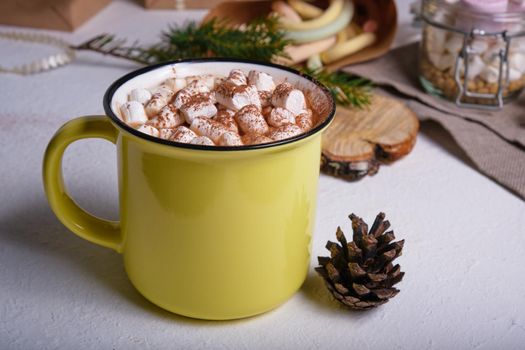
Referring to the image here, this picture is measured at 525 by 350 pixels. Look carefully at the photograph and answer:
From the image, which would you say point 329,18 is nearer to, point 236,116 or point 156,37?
point 156,37

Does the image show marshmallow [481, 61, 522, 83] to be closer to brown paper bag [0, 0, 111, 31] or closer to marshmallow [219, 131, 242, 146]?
marshmallow [219, 131, 242, 146]

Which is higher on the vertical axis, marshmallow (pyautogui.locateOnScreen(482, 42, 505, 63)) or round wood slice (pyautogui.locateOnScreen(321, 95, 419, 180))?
marshmallow (pyautogui.locateOnScreen(482, 42, 505, 63))

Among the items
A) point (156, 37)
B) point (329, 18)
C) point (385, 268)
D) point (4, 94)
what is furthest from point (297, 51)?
point (385, 268)

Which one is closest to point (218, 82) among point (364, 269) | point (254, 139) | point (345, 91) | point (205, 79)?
point (205, 79)

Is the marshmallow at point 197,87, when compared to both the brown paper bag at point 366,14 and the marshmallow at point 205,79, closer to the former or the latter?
the marshmallow at point 205,79

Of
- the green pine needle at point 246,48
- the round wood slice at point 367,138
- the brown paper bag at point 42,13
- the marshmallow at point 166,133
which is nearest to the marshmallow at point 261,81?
the marshmallow at point 166,133

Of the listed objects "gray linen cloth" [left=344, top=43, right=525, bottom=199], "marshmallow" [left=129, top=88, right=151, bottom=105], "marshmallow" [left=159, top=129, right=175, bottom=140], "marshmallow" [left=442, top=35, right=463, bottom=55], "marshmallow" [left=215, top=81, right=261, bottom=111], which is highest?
"marshmallow" [left=215, top=81, right=261, bottom=111]

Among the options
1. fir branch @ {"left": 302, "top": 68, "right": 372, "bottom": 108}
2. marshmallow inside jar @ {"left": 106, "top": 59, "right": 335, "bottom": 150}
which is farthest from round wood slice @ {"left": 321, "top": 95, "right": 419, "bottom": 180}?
marshmallow inside jar @ {"left": 106, "top": 59, "right": 335, "bottom": 150}
